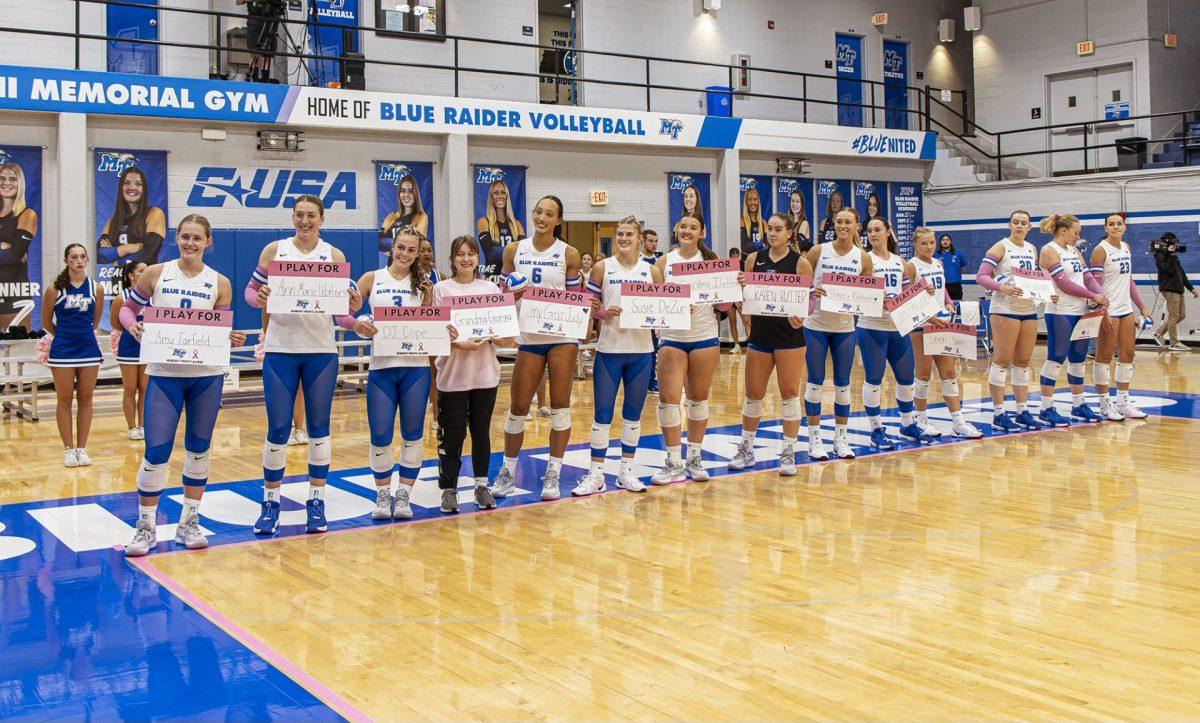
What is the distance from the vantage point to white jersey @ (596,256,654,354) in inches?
251

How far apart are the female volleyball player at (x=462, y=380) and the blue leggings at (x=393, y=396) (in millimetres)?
206

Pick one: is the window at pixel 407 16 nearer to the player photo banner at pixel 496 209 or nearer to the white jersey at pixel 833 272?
the player photo banner at pixel 496 209

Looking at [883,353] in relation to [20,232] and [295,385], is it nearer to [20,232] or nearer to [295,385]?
[295,385]

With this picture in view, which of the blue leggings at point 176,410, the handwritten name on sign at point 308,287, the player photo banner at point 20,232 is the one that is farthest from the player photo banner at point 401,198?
the blue leggings at point 176,410

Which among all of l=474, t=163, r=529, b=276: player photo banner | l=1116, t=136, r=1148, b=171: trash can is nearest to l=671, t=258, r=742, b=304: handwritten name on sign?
l=474, t=163, r=529, b=276: player photo banner

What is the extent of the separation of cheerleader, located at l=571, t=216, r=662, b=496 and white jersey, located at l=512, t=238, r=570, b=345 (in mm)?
262

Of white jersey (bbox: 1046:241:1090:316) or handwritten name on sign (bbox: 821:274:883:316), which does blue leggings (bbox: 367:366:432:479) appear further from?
white jersey (bbox: 1046:241:1090:316)

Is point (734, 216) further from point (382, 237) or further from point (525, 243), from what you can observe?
point (525, 243)

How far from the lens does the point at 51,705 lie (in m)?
3.35

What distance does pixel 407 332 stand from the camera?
5.66 meters

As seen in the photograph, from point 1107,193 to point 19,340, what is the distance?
17332 mm

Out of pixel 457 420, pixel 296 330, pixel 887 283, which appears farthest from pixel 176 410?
pixel 887 283

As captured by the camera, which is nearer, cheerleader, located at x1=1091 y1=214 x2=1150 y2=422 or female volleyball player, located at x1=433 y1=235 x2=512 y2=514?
female volleyball player, located at x1=433 y1=235 x2=512 y2=514

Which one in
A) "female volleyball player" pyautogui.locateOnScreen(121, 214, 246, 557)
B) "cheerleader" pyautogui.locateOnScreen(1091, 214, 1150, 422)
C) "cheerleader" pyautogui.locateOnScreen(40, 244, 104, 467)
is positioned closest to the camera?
"female volleyball player" pyautogui.locateOnScreen(121, 214, 246, 557)
